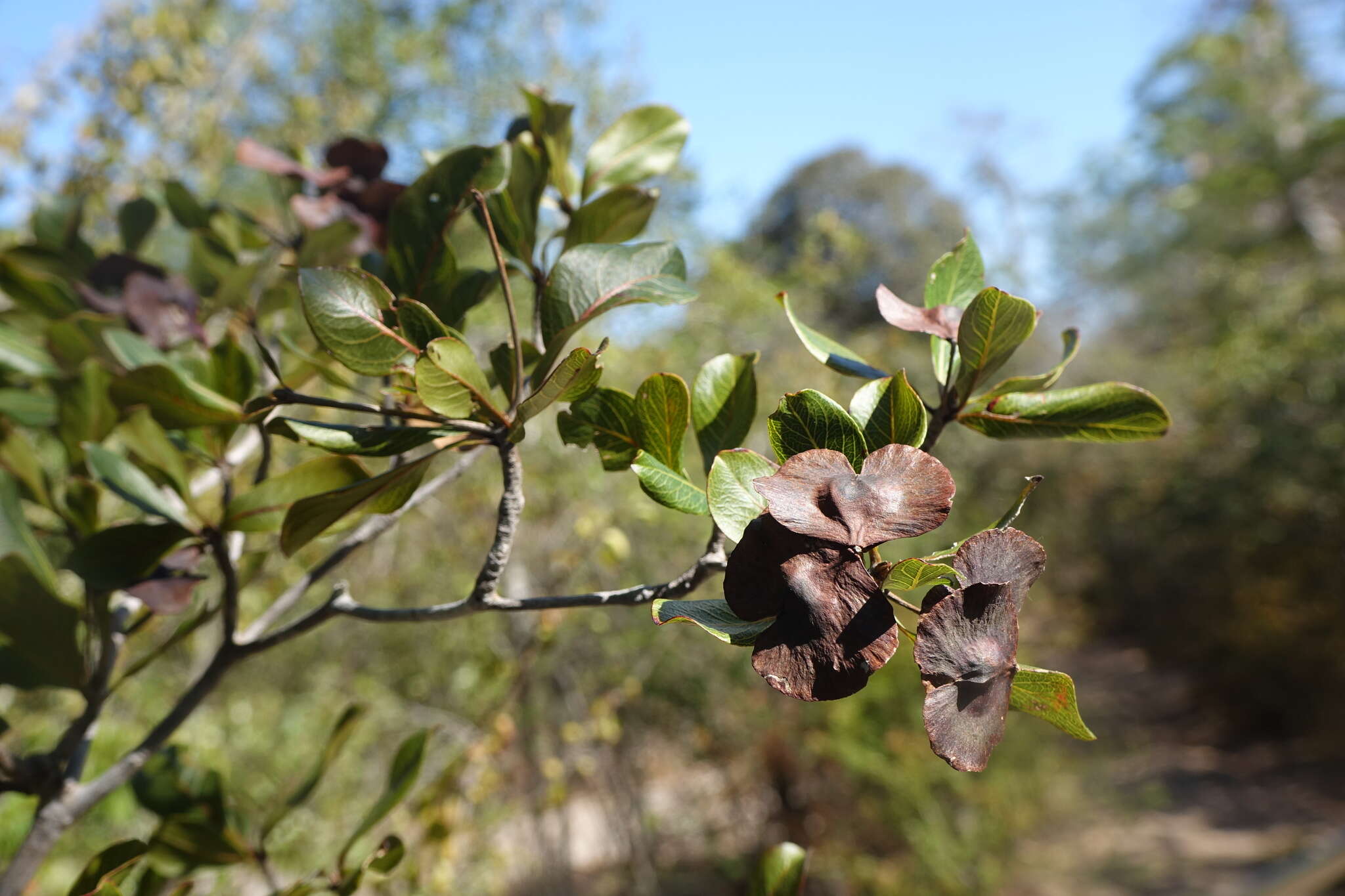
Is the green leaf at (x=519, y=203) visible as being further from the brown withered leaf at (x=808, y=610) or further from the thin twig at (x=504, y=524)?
the brown withered leaf at (x=808, y=610)

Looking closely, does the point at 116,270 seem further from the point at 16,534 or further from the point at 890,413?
the point at 890,413

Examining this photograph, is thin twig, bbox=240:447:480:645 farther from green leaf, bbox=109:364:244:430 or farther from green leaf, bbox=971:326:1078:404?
green leaf, bbox=971:326:1078:404

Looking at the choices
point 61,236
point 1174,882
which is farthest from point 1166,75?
point 61,236

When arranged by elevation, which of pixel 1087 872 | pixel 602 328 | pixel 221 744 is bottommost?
pixel 1087 872

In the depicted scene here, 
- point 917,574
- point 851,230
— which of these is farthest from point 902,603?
point 851,230

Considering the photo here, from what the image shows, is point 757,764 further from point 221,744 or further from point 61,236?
point 61,236

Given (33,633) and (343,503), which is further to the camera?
A: (33,633)

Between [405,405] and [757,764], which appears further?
[757,764]
